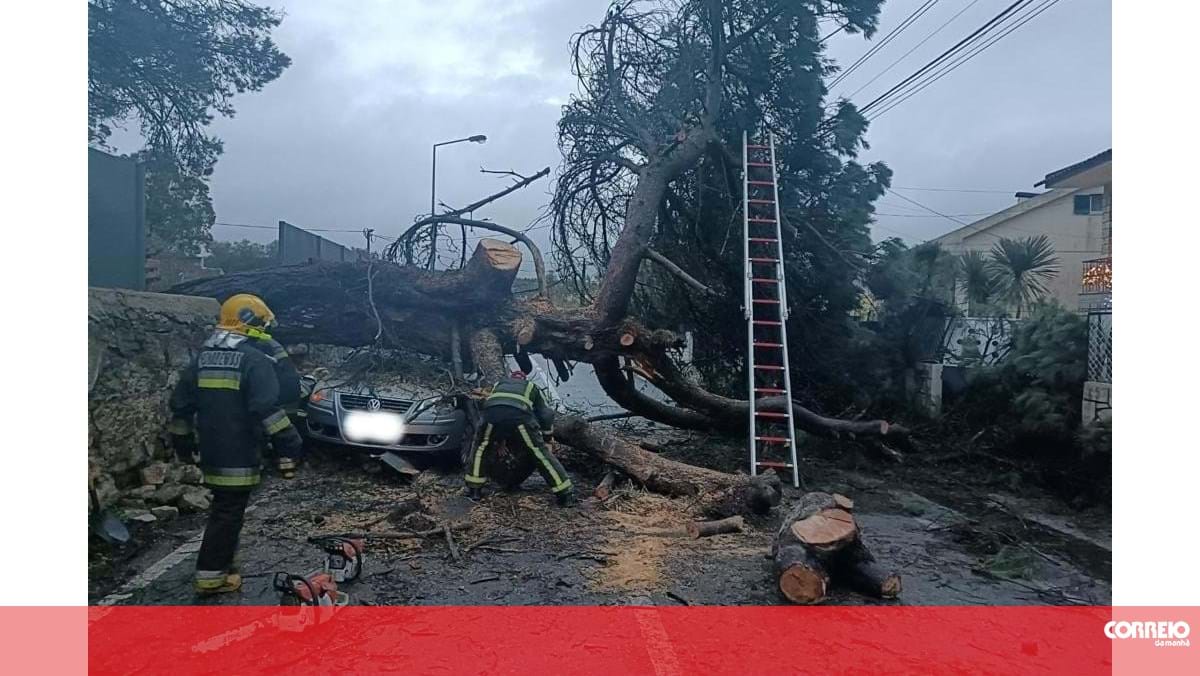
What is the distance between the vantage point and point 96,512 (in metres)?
3.48

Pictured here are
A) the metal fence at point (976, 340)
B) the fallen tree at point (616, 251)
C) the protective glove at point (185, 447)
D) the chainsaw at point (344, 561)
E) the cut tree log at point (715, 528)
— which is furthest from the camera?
the metal fence at point (976, 340)

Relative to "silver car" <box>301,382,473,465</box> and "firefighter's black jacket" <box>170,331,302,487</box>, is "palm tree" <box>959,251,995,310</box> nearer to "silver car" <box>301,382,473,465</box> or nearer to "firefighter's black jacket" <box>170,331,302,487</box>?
"silver car" <box>301,382,473,465</box>

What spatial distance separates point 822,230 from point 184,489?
195 inches

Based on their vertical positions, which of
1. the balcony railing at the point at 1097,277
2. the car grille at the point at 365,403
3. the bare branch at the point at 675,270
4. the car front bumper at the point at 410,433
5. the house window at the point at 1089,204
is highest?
the house window at the point at 1089,204

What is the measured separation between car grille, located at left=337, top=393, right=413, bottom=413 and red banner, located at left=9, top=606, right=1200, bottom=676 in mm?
1858

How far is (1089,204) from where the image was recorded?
4273 millimetres

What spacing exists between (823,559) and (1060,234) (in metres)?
3.73

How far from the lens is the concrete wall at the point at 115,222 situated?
3504 millimetres

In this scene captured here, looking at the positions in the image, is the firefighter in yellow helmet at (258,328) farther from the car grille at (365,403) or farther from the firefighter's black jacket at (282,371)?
the car grille at (365,403)

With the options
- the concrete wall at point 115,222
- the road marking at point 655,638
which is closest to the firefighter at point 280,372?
the concrete wall at point 115,222

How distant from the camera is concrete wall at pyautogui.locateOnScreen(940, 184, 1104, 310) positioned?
430 centimetres

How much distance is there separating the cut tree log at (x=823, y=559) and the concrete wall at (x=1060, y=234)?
1894mm

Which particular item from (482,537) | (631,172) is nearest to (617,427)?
(631,172)
